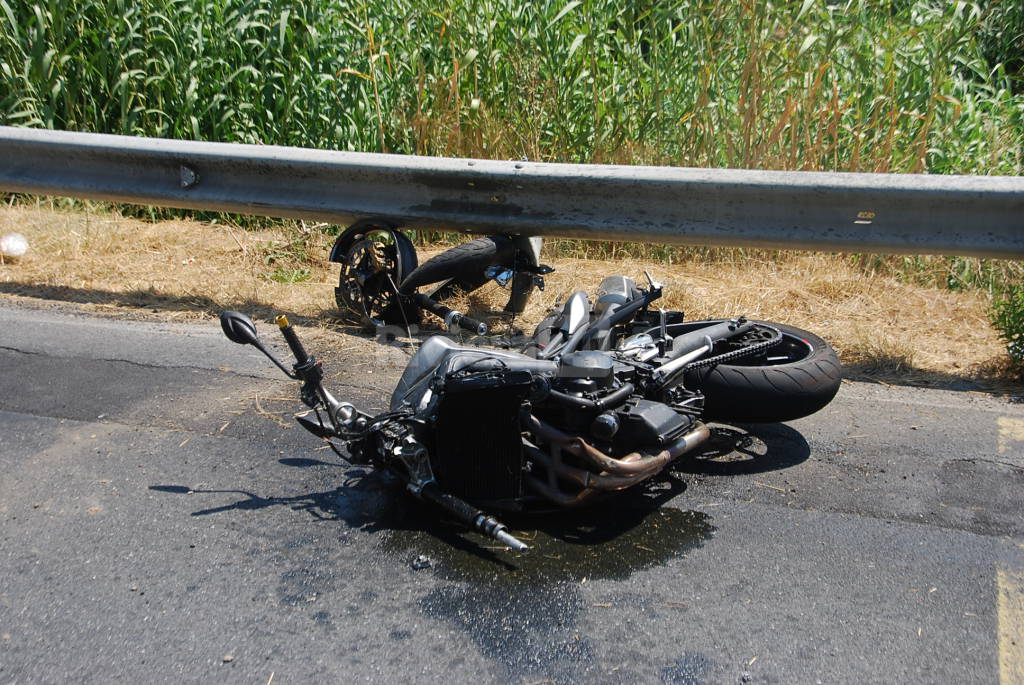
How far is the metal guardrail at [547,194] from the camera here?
5.64 meters

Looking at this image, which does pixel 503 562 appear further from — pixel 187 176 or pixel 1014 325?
pixel 187 176

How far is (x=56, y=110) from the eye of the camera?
9312 mm

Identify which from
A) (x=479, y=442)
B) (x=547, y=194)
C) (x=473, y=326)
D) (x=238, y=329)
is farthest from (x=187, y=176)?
(x=479, y=442)

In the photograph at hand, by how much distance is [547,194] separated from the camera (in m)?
6.38

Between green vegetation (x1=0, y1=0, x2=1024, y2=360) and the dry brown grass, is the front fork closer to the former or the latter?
the dry brown grass

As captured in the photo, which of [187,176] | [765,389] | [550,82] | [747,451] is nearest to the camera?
[765,389]

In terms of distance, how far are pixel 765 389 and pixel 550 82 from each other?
455 cm

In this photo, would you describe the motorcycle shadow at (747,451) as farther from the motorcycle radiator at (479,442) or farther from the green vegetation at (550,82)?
the green vegetation at (550,82)

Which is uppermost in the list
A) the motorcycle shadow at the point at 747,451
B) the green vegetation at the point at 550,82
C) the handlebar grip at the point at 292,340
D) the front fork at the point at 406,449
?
the green vegetation at the point at 550,82

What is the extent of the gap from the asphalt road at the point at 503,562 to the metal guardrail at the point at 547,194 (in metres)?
1.10

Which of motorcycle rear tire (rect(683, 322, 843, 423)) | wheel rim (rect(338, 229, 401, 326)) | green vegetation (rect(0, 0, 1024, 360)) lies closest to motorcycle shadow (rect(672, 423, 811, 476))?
motorcycle rear tire (rect(683, 322, 843, 423))

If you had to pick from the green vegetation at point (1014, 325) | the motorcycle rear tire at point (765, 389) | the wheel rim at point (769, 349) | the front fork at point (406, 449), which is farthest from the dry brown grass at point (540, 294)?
the front fork at point (406, 449)

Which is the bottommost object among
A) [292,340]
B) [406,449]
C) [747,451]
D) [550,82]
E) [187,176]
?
[747,451]

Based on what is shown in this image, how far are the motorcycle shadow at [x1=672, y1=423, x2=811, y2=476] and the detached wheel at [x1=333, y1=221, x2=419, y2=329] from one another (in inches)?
92.3
